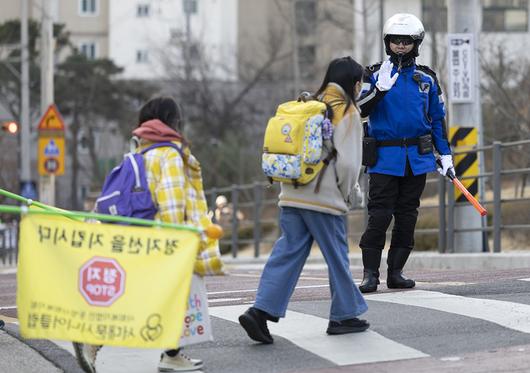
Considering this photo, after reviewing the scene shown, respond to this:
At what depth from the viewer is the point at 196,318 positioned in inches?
275

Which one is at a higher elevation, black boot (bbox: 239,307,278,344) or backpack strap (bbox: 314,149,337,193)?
backpack strap (bbox: 314,149,337,193)

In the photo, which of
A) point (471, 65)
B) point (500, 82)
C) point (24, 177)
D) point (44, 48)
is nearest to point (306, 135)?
point (471, 65)

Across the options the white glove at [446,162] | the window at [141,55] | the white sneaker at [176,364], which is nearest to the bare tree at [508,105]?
the white glove at [446,162]

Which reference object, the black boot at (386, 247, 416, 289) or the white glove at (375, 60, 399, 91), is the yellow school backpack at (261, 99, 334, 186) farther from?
the black boot at (386, 247, 416, 289)

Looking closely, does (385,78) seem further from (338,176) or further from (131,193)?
(131,193)

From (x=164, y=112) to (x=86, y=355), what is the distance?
133cm

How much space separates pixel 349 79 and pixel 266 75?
183 feet

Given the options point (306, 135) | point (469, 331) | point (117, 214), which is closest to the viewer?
point (117, 214)

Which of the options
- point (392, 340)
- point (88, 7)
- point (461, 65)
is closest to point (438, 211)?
point (461, 65)

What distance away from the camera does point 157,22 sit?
3127 inches

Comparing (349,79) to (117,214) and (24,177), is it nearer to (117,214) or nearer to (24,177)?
(117,214)

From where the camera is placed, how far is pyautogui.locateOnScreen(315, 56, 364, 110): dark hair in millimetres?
7848

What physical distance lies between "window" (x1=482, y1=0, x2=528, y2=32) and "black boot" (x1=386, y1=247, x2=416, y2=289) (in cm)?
5250

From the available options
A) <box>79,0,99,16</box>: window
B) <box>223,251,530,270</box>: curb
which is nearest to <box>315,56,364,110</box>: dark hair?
<box>223,251,530,270</box>: curb
